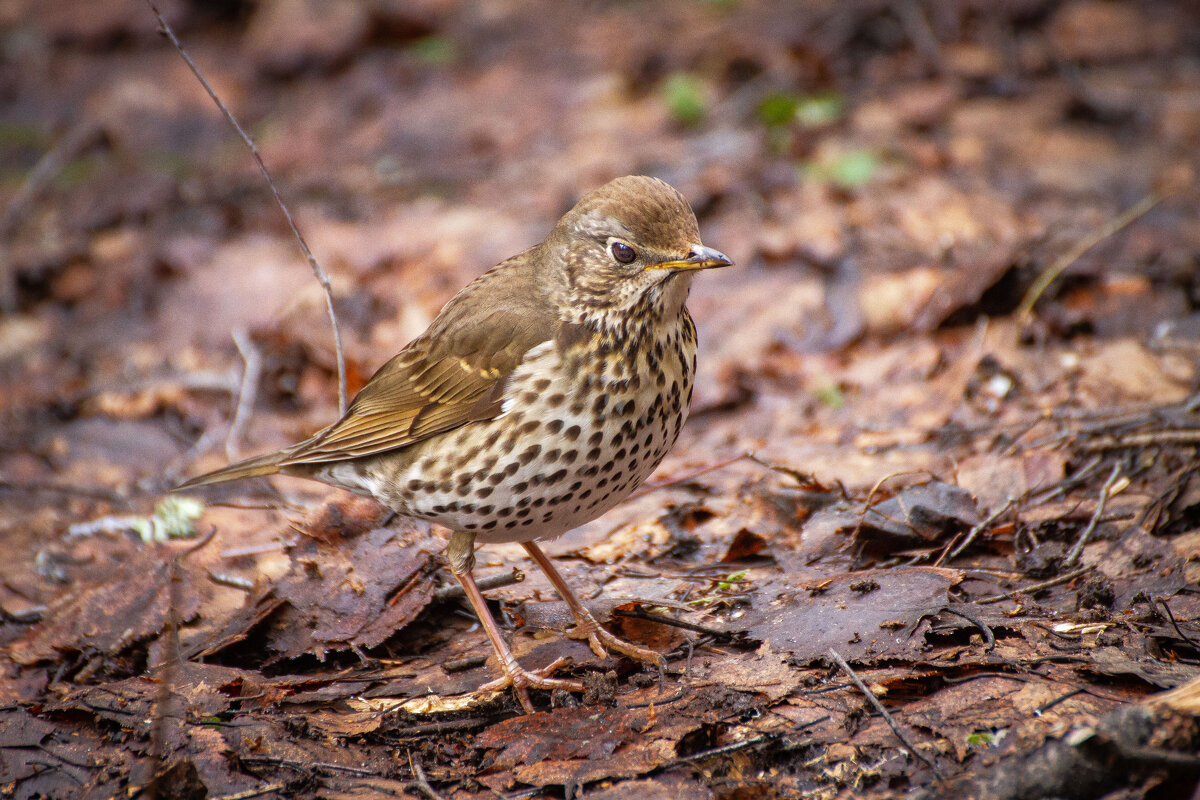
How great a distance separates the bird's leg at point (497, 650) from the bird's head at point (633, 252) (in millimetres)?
1018

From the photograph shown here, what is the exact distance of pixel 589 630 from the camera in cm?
382

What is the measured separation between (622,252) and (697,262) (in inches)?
12.0

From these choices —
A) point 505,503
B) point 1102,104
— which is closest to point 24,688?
point 505,503

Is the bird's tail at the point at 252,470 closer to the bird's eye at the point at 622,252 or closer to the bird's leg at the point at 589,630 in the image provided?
the bird's leg at the point at 589,630

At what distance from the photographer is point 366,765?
123 inches

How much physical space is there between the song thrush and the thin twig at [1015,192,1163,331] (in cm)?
261

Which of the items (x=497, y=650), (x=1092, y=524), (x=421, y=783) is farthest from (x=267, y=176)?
(x=1092, y=524)

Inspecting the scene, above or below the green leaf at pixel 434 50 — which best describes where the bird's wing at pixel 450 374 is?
below

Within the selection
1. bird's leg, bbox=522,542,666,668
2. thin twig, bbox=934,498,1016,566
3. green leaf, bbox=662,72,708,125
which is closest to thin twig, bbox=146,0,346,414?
bird's leg, bbox=522,542,666,668

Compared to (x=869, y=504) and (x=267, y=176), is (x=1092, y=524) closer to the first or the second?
(x=869, y=504)

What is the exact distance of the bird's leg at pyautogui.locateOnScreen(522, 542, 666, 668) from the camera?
3.59m

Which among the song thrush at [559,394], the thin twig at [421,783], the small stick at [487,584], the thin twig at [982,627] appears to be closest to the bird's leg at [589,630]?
the song thrush at [559,394]

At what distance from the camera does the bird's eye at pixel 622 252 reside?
3756mm

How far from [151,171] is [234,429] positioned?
4.50 metres
